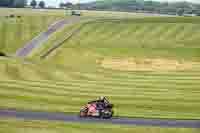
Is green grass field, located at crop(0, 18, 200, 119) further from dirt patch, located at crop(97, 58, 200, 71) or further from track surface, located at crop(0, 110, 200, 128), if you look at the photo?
track surface, located at crop(0, 110, 200, 128)

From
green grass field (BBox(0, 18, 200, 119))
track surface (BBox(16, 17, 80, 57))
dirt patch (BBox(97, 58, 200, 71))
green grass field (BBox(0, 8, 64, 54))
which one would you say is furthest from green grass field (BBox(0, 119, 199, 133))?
green grass field (BBox(0, 8, 64, 54))

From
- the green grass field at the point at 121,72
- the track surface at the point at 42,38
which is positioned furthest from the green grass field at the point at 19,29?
the green grass field at the point at 121,72

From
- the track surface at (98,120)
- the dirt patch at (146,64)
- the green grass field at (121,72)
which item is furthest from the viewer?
the dirt patch at (146,64)

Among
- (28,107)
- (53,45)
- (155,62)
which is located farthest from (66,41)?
(28,107)

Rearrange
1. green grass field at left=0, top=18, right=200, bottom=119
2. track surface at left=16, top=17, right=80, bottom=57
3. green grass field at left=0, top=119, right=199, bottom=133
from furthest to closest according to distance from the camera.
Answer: track surface at left=16, top=17, right=80, bottom=57 < green grass field at left=0, top=18, right=200, bottom=119 < green grass field at left=0, top=119, right=199, bottom=133

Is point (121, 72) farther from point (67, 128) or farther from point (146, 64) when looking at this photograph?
point (67, 128)

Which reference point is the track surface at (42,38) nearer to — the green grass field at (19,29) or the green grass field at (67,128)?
the green grass field at (19,29)

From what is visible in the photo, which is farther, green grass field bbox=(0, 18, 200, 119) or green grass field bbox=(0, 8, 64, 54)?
green grass field bbox=(0, 8, 64, 54)

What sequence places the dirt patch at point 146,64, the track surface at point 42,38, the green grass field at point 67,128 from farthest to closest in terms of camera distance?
1. the track surface at point 42,38
2. the dirt patch at point 146,64
3. the green grass field at point 67,128
